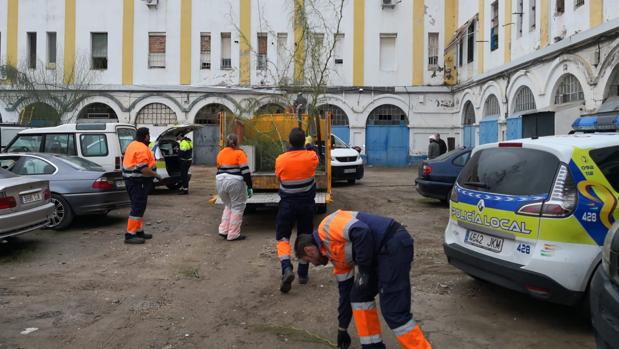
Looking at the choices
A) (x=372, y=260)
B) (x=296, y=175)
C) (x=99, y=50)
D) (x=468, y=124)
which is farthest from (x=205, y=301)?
(x=99, y=50)

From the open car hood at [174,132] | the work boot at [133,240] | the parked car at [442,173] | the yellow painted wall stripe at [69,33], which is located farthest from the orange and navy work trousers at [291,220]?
the yellow painted wall stripe at [69,33]

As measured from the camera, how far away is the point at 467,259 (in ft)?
17.3

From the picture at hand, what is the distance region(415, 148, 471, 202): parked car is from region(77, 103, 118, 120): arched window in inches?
802

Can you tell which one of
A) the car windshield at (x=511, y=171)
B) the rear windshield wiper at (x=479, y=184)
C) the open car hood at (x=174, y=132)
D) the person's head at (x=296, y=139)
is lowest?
the rear windshield wiper at (x=479, y=184)

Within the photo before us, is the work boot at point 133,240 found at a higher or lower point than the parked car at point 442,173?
lower

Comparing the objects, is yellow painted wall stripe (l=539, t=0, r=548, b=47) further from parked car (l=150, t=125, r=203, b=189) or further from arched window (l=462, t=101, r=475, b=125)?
parked car (l=150, t=125, r=203, b=189)

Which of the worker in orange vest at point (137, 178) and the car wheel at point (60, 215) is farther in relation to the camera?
the car wheel at point (60, 215)

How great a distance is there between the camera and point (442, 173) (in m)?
12.3

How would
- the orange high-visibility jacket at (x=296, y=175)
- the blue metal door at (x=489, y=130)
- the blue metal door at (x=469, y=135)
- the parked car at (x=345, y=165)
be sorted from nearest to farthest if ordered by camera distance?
the orange high-visibility jacket at (x=296, y=175) → the parked car at (x=345, y=165) → the blue metal door at (x=489, y=130) → the blue metal door at (x=469, y=135)

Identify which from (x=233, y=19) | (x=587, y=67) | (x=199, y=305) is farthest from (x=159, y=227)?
(x=233, y=19)

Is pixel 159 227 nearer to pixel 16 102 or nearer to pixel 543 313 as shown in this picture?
pixel 543 313

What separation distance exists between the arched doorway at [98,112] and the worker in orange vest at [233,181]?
21.5 metres

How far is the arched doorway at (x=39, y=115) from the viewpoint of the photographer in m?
25.8

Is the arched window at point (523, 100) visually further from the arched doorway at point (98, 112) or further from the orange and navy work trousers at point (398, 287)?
the arched doorway at point (98, 112)
